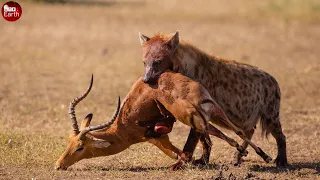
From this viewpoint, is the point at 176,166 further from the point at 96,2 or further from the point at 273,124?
the point at 96,2

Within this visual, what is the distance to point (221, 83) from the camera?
8.41 m

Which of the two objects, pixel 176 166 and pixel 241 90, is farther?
pixel 241 90

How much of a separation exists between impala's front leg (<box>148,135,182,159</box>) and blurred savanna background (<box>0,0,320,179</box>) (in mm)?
159

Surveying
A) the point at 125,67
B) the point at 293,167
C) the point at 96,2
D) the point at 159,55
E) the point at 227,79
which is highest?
the point at 159,55

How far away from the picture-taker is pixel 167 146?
8.38m

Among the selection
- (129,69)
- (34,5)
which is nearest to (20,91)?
(129,69)

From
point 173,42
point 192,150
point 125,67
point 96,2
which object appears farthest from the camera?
point 96,2

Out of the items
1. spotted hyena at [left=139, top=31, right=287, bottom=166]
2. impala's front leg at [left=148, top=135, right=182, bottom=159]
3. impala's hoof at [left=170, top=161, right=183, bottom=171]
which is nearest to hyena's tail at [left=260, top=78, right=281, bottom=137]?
spotted hyena at [left=139, top=31, right=287, bottom=166]

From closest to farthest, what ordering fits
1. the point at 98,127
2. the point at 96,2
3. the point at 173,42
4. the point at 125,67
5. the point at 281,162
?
the point at 98,127, the point at 173,42, the point at 281,162, the point at 125,67, the point at 96,2

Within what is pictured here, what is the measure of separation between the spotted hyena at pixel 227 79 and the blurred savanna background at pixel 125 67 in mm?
534

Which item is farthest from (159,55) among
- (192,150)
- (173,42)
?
(192,150)

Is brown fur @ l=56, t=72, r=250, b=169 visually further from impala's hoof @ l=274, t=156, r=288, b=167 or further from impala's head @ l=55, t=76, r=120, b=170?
impala's hoof @ l=274, t=156, r=288, b=167

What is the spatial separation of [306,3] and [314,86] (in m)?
11.1

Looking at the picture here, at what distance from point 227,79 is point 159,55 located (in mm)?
917
